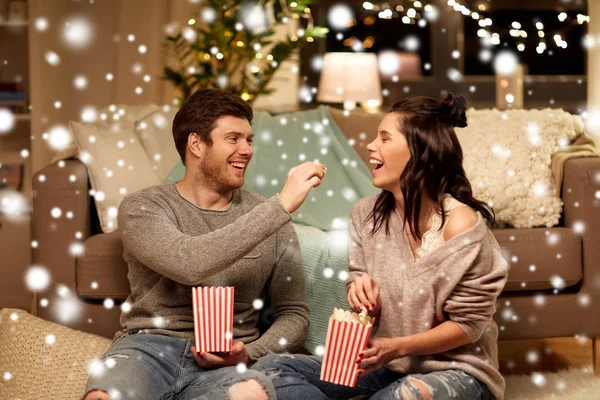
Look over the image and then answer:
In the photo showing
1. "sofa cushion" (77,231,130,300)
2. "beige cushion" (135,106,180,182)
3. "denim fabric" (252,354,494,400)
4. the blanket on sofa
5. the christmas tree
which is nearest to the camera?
"denim fabric" (252,354,494,400)

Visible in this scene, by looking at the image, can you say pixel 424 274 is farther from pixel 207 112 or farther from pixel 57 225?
pixel 57 225

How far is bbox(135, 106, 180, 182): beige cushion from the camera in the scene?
2.66 meters

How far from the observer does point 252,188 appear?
2.57m

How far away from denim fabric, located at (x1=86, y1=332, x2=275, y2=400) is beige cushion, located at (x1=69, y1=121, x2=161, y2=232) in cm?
75

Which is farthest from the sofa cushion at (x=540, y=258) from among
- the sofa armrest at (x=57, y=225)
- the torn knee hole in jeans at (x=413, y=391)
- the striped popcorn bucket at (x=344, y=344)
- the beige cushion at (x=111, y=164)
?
the sofa armrest at (x=57, y=225)

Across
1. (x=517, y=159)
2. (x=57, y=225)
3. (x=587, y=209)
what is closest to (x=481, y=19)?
(x=517, y=159)

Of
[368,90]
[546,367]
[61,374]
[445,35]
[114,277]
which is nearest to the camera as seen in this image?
[61,374]

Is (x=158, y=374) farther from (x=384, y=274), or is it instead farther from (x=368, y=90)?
(x=368, y=90)

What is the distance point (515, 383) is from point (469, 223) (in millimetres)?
842

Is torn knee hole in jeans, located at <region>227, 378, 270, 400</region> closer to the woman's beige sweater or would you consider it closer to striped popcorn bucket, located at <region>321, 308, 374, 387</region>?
striped popcorn bucket, located at <region>321, 308, 374, 387</region>

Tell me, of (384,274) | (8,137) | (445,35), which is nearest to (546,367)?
(384,274)

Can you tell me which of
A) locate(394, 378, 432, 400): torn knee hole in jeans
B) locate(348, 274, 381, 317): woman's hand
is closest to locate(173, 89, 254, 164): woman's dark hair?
locate(348, 274, 381, 317): woman's hand

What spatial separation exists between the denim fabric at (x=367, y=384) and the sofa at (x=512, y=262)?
2.48 ft

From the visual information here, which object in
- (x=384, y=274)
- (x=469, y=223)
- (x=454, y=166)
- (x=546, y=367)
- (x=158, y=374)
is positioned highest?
(x=454, y=166)
